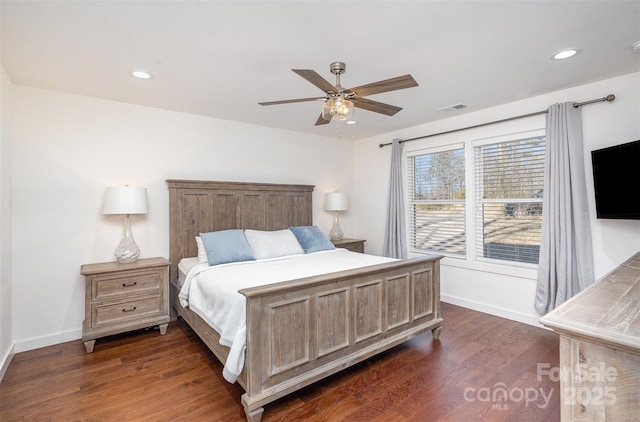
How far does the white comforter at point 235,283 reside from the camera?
2033mm

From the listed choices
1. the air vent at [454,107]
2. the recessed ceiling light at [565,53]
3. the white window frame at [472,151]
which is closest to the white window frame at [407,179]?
the white window frame at [472,151]

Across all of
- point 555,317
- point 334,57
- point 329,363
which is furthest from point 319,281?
point 334,57

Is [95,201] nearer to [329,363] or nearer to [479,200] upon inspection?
[329,363]

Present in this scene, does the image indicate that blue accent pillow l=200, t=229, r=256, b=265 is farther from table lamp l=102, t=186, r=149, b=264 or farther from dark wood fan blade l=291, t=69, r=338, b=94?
dark wood fan blade l=291, t=69, r=338, b=94

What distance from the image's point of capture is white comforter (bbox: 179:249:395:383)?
6.67 feet

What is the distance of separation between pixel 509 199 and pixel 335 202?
7.73ft

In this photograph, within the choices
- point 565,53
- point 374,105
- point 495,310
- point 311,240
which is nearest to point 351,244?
point 311,240

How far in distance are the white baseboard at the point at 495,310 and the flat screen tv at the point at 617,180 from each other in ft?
4.13

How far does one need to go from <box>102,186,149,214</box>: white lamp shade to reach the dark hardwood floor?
1.31m

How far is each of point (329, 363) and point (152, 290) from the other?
6.55 ft

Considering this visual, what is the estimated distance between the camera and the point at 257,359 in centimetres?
196

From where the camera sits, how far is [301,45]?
7.31ft

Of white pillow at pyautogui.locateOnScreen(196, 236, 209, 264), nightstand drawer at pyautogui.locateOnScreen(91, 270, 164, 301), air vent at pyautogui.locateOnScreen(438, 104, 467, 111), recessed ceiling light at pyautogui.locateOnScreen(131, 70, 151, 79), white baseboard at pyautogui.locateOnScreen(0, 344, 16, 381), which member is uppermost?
air vent at pyautogui.locateOnScreen(438, 104, 467, 111)

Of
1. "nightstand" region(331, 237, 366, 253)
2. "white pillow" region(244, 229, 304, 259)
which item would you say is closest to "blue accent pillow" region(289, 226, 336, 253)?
"white pillow" region(244, 229, 304, 259)
